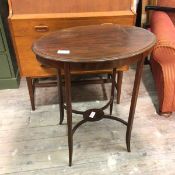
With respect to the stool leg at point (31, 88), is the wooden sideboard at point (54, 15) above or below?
above

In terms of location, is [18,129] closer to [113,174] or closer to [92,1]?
[113,174]

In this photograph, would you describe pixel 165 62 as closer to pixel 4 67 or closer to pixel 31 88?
pixel 31 88

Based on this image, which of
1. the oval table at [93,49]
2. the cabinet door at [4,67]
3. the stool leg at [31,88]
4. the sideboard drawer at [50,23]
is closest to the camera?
the oval table at [93,49]

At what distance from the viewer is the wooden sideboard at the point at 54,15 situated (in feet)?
4.62

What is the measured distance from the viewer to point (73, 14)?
4.76ft

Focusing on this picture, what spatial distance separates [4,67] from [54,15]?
0.81 m

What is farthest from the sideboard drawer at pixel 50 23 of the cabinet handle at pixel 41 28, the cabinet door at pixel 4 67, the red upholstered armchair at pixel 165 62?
the cabinet door at pixel 4 67

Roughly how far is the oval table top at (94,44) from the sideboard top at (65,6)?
8.7 inches

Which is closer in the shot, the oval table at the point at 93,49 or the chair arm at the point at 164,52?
the oval table at the point at 93,49

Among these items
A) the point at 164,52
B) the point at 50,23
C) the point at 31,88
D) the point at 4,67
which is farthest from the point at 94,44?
the point at 4,67

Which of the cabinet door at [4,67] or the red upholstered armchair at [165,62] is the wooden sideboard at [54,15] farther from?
the cabinet door at [4,67]

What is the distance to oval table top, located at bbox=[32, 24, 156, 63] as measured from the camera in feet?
3.31

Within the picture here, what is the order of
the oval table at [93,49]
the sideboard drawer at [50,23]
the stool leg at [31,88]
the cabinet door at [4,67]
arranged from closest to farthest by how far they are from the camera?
the oval table at [93,49] → the sideboard drawer at [50,23] → the stool leg at [31,88] → the cabinet door at [4,67]

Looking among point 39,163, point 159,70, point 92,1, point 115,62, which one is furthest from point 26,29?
point 159,70
